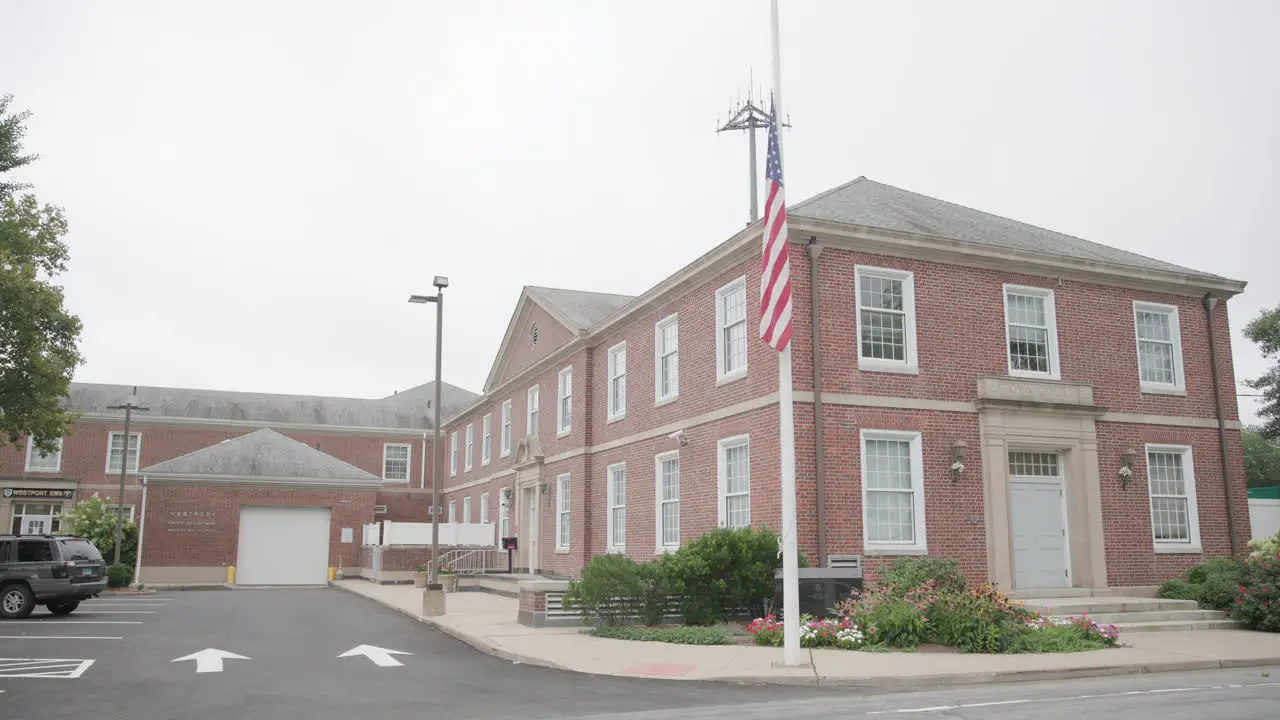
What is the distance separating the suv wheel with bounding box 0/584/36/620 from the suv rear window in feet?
3.27

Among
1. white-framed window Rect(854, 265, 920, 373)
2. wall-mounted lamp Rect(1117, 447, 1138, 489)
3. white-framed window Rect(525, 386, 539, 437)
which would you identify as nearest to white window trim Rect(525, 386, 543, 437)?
white-framed window Rect(525, 386, 539, 437)

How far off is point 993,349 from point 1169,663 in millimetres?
7485

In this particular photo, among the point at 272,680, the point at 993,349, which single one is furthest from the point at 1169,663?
the point at 272,680

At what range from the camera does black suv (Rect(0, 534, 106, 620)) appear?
69.3 ft

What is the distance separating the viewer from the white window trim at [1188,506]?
64.3 ft

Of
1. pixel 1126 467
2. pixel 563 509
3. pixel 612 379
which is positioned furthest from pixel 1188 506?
pixel 563 509

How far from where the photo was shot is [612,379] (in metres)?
25.8

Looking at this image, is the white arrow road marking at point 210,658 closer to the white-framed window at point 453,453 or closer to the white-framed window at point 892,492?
the white-framed window at point 892,492

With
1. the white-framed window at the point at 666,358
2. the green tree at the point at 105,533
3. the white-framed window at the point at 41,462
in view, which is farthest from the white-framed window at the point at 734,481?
the white-framed window at the point at 41,462

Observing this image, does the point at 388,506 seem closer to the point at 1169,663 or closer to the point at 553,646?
the point at 553,646

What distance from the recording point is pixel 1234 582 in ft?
57.0

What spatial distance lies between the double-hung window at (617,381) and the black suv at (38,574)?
1245cm

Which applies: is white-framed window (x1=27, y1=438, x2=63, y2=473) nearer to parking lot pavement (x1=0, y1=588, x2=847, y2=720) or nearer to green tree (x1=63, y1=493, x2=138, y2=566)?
green tree (x1=63, y1=493, x2=138, y2=566)

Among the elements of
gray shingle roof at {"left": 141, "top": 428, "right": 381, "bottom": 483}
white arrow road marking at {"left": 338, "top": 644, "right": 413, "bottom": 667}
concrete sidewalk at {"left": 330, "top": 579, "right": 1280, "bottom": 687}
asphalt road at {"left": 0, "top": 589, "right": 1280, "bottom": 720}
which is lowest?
white arrow road marking at {"left": 338, "top": 644, "right": 413, "bottom": 667}
